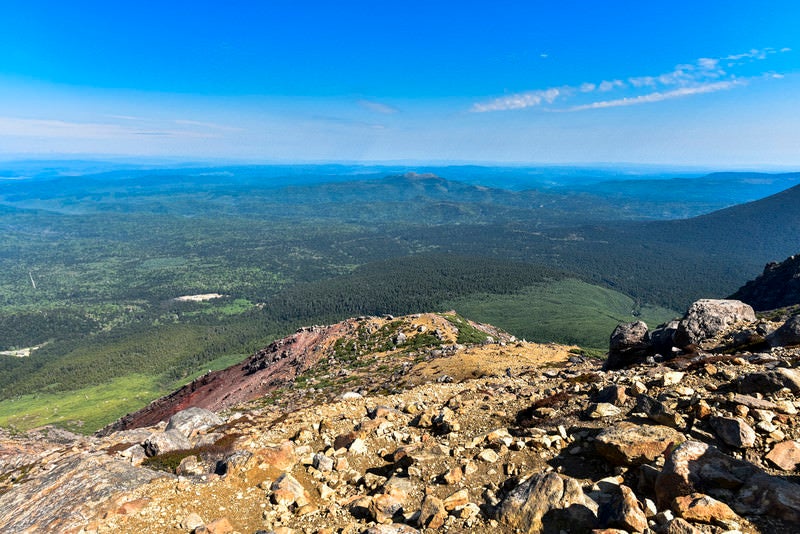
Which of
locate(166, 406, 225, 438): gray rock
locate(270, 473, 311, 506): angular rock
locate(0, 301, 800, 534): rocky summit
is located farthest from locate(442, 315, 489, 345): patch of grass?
locate(270, 473, 311, 506): angular rock

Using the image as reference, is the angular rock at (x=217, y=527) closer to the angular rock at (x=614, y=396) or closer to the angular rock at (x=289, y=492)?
the angular rock at (x=289, y=492)

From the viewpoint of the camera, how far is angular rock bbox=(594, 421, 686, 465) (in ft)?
35.1

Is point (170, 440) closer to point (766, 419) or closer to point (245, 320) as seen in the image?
point (766, 419)

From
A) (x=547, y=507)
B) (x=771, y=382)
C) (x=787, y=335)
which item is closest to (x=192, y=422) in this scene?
(x=547, y=507)

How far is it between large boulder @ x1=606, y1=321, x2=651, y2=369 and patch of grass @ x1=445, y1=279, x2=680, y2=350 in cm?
9150

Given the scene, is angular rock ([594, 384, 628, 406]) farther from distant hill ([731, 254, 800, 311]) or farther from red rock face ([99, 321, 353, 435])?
distant hill ([731, 254, 800, 311])

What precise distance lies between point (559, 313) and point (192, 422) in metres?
156

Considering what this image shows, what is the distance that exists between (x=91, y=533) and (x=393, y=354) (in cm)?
3876

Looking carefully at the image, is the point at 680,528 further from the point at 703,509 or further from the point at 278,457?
the point at 278,457

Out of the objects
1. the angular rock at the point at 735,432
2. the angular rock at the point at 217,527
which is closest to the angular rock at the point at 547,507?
the angular rock at the point at 735,432

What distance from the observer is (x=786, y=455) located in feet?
31.6

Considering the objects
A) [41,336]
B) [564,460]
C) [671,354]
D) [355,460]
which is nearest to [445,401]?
[355,460]

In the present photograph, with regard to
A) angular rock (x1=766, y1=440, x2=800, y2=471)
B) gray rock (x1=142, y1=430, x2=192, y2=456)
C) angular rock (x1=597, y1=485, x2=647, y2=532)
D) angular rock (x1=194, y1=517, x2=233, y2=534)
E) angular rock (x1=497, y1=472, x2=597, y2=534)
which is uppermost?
angular rock (x1=766, y1=440, x2=800, y2=471)

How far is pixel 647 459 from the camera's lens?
10586mm
